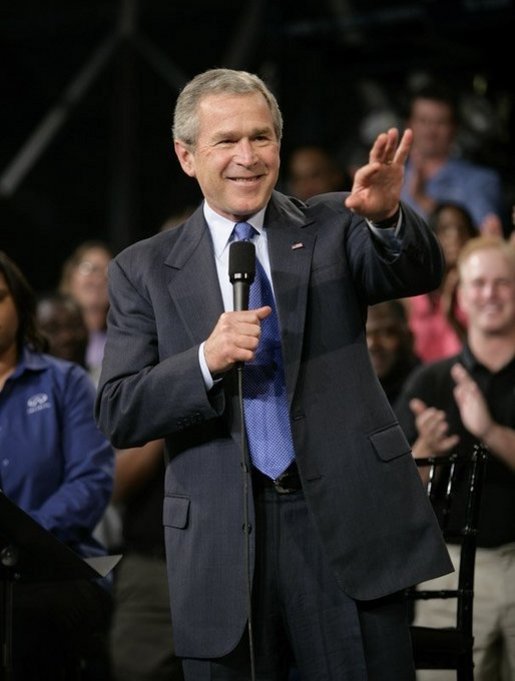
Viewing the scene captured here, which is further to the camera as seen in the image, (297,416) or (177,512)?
(177,512)

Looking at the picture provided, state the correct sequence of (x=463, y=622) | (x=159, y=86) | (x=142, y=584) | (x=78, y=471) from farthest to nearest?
(x=159, y=86), (x=142, y=584), (x=78, y=471), (x=463, y=622)

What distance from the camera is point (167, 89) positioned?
8.87 metres

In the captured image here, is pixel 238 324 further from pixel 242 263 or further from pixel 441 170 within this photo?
pixel 441 170

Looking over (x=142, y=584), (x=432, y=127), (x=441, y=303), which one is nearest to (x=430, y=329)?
(x=441, y=303)

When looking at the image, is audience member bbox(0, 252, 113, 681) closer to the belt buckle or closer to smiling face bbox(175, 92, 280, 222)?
the belt buckle

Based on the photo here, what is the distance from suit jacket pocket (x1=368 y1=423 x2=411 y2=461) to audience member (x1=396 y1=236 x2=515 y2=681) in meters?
1.54

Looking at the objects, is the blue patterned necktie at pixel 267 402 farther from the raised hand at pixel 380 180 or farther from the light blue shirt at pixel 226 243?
the raised hand at pixel 380 180

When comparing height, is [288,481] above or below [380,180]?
below

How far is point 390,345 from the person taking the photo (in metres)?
5.27

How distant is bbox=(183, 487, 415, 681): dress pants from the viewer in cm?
284

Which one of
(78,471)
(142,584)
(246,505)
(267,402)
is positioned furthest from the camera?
(142,584)

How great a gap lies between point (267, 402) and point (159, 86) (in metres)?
6.32

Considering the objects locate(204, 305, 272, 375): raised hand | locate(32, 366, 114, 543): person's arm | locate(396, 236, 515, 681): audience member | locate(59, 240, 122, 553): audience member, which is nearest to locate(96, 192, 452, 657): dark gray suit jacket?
locate(204, 305, 272, 375): raised hand

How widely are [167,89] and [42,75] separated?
91 centimetres
